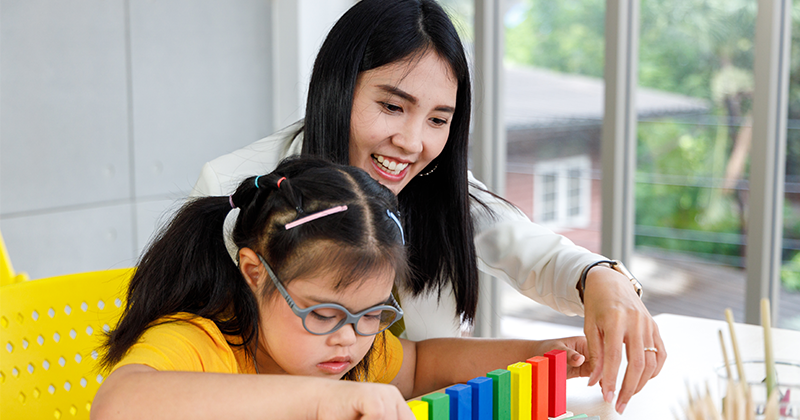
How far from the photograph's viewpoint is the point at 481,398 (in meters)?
0.81

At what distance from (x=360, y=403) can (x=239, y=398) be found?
12 centimetres

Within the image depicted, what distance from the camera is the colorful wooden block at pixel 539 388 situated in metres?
0.89

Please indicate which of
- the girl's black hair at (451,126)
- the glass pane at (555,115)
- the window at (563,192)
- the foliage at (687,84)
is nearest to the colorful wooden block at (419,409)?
the girl's black hair at (451,126)

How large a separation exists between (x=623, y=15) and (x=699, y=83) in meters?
0.41

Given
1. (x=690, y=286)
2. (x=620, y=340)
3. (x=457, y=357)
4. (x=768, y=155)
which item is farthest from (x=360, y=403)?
(x=690, y=286)

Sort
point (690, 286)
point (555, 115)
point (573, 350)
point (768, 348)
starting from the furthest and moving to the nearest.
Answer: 1. point (555, 115)
2. point (690, 286)
3. point (573, 350)
4. point (768, 348)

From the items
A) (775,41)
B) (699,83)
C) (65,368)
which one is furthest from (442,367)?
(699,83)

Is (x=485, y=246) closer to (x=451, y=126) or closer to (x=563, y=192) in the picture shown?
(x=451, y=126)

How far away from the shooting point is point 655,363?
955mm

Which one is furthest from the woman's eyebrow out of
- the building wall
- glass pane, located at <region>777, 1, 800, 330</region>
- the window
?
the window

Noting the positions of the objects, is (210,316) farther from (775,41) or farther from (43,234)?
(775,41)

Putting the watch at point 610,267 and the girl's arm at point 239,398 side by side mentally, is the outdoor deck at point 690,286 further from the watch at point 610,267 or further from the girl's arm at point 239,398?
the girl's arm at point 239,398

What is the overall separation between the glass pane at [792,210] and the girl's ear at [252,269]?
2.09 m

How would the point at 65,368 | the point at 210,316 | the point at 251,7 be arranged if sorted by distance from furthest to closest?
the point at 251,7, the point at 65,368, the point at 210,316
